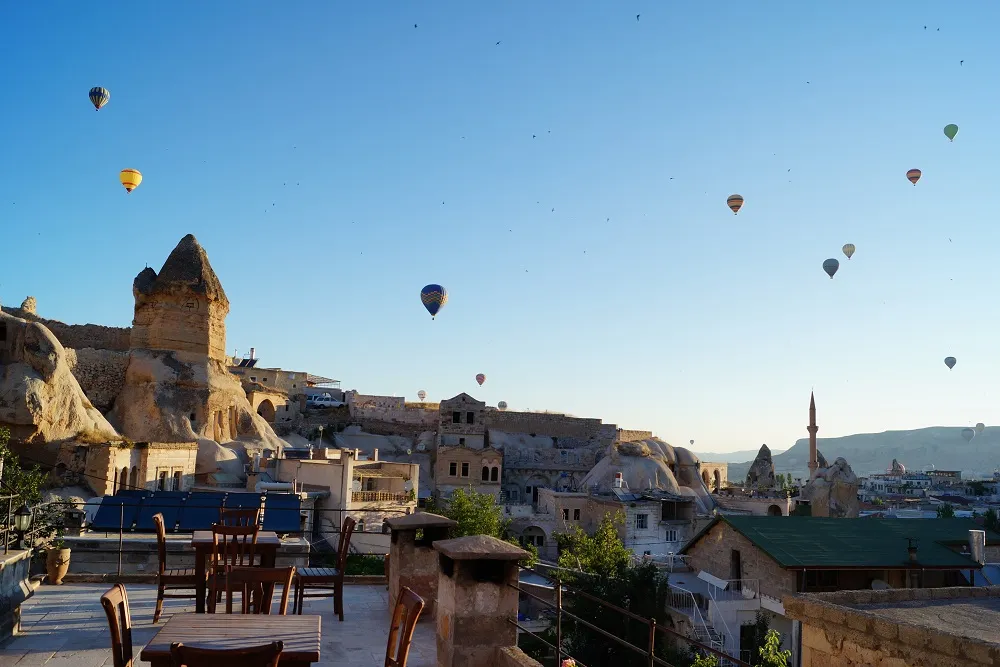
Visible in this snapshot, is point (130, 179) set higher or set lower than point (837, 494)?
higher

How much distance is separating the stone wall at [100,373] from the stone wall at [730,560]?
27114mm

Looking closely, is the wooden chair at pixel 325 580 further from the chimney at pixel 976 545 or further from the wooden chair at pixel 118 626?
the chimney at pixel 976 545

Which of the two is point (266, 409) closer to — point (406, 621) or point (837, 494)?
point (837, 494)

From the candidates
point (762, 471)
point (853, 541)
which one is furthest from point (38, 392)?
point (762, 471)

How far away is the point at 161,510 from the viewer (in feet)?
51.5

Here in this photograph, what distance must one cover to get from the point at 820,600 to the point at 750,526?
2369 centimetres

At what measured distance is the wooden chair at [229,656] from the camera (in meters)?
2.75

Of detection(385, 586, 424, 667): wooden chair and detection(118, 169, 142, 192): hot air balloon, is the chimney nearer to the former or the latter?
detection(385, 586, 424, 667): wooden chair

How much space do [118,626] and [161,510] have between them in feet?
42.4

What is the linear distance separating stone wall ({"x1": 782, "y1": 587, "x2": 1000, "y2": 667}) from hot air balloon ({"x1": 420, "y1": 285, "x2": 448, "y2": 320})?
127 feet

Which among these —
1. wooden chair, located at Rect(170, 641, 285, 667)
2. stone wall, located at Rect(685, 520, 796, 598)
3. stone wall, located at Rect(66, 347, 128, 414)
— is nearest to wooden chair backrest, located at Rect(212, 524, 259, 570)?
wooden chair, located at Rect(170, 641, 285, 667)

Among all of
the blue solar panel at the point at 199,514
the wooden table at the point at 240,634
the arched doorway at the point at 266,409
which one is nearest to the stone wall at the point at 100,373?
the arched doorway at the point at 266,409

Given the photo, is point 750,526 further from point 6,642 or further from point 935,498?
point 935,498

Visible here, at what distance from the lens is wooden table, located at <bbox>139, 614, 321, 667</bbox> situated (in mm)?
3424
